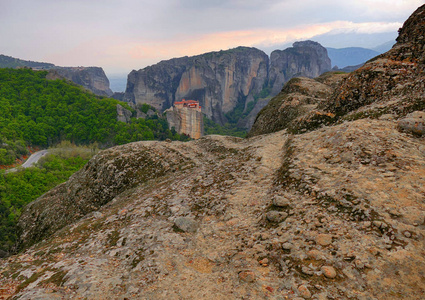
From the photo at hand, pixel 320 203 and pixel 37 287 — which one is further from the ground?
pixel 320 203

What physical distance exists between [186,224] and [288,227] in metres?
4.23

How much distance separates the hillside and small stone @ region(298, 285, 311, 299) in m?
0.02

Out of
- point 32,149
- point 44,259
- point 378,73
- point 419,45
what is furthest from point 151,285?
point 32,149

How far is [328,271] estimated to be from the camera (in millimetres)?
5086

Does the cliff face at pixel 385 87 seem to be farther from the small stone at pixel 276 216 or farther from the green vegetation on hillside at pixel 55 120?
the green vegetation on hillside at pixel 55 120

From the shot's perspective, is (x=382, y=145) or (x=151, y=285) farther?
(x=382, y=145)

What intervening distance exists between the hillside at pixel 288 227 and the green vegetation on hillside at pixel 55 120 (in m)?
90.9

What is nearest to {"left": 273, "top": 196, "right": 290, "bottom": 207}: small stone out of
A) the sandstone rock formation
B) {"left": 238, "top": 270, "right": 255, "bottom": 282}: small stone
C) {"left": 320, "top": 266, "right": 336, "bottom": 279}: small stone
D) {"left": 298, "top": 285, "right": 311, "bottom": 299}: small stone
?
{"left": 320, "top": 266, "right": 336, "bottom": 279}: small stone

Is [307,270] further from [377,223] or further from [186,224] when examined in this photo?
[186,224]

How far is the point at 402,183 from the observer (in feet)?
22.1

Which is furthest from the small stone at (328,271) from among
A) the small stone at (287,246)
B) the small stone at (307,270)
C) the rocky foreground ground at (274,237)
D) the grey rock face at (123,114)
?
the grey rock face at (123,114)

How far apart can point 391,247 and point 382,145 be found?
529 centimetres

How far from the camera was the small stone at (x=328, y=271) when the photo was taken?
4.98 meters

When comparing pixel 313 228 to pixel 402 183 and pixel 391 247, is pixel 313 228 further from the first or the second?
pixel 402 183
